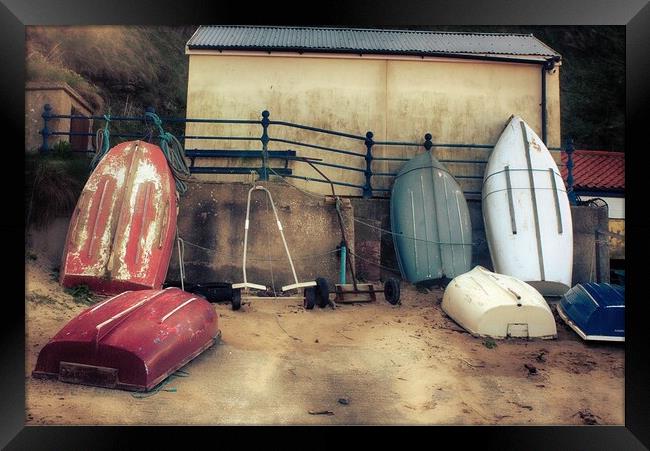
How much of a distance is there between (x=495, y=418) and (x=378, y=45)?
4.55 meters

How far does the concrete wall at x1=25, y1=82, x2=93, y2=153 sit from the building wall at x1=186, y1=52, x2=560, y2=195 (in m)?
1.35

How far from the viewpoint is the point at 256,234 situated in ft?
15.3

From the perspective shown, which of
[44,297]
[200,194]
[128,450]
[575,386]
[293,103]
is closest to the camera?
[128,450]

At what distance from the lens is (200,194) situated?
468 cm

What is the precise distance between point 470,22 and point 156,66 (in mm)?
5808

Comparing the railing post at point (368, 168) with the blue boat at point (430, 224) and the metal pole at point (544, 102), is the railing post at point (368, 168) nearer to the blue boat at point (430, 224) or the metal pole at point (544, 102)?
the blue boat at point (430, 224)

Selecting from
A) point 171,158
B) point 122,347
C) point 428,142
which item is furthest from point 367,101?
point 122,347

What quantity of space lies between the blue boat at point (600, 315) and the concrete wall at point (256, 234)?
6.42 ft

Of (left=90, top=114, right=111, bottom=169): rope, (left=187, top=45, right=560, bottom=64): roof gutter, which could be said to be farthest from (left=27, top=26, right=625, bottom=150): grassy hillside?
(left=90, top=114, right=111, bottom=169): rope

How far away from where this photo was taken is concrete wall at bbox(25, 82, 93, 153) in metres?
4.45

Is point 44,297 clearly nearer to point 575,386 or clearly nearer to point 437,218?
point 437,218

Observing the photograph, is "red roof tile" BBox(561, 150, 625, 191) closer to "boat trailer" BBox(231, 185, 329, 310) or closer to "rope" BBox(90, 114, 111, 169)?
"boat trailer" BBox(231, 185, 329, 310)

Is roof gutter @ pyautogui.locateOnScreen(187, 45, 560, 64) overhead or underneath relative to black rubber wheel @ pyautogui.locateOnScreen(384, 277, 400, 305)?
overhead

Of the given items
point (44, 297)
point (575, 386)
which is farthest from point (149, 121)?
point (575, 386)
